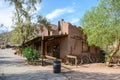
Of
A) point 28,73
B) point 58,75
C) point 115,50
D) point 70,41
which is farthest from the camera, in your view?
point 70,41

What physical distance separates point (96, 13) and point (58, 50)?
776 cm

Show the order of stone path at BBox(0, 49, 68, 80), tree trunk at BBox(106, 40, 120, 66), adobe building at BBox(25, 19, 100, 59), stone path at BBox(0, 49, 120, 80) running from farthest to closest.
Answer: adobe building at BBox(25, 19, 100, 59), tree trunk at BBox(106, 40, 120, 66), stone path at BBox(0, 49, 120, 80), stone path at BBox(0, 49, 68, 80)

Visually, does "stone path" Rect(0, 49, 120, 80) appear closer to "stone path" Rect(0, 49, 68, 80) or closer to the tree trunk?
"stone path" Rect(0, 49, 68, 80)

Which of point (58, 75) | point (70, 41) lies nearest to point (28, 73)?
point (58, 75)

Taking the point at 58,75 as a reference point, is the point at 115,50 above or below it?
above

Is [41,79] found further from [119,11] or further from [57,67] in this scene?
[119,11]

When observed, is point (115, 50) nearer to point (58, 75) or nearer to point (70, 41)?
point (70, 41)

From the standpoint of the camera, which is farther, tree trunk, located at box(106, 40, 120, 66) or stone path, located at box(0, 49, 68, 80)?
tree trunk, located at box(106, 40, 120, 66)

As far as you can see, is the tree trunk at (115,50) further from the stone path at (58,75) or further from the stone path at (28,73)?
the stone path at (28,73)

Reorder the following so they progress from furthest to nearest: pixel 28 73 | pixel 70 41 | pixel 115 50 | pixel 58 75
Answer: pixel 70 41 < pixel 115 50 < pixel 28 73 < pixel 58 75

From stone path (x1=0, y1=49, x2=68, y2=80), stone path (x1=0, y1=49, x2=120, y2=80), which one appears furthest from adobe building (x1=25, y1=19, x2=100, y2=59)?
stone path (x1=0, y1=49, x2=120, y2=80)

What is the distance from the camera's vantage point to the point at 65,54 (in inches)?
1024

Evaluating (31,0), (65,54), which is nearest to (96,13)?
(65,54)

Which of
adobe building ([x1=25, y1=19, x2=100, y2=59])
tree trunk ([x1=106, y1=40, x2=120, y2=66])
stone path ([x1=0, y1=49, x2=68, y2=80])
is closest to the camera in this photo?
stone path ([x1=0, y1=49, x2=68, y2=80])
